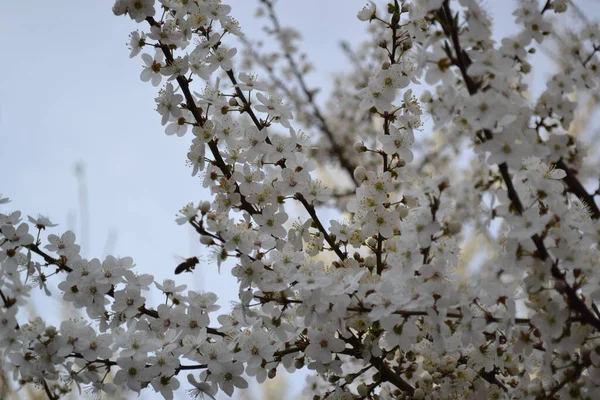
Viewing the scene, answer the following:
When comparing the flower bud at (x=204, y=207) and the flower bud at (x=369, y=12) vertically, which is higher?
the flower bud at (x=369, y=12)

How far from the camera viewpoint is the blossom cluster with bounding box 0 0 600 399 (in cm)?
172

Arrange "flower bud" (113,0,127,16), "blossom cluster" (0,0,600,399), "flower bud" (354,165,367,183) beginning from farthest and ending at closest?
"flower bud" (354,165,367,183)
"flower bud" (113,0,127,16)
"blossom cluster" (0,0,600,399)

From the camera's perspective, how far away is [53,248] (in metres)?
2.26

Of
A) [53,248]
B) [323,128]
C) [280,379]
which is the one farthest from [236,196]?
[280,379]

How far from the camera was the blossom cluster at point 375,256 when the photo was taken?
67.7 inches

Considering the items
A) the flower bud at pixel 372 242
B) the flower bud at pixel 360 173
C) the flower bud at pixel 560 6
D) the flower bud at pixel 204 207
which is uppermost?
the flower bud at pixel 560 6

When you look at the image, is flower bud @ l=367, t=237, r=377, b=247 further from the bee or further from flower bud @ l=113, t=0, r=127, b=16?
flower bud @ l=113, t=0, r=127, b=16

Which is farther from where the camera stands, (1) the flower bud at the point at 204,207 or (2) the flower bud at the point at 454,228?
(1) the flower bud at the point at 204,207

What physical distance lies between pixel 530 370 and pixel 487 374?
165 mm

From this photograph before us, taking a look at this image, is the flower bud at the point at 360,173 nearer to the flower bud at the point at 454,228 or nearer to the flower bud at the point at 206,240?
the flower bud at the point at 454,228

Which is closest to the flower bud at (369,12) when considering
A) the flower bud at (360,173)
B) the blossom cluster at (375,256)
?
the blossom cluster at (375,256)

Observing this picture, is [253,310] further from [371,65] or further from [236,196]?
[371,65]

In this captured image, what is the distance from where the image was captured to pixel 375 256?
2.31 meters

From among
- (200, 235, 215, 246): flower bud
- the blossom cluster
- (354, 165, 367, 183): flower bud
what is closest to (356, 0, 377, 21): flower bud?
the blossom cluster
